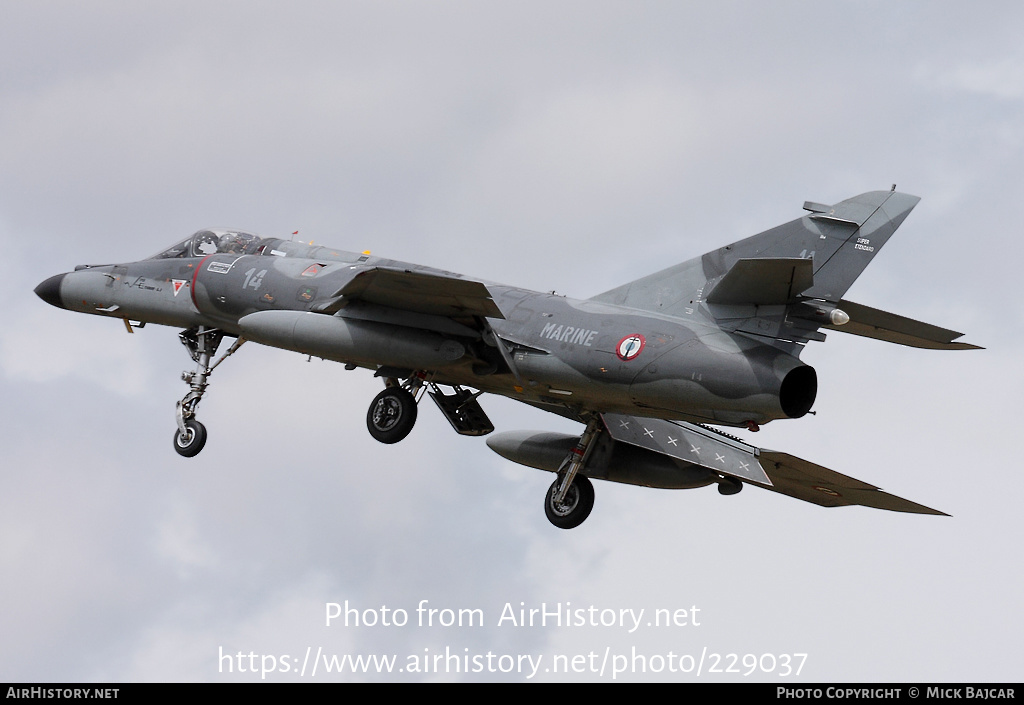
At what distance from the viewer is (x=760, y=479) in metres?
20.7

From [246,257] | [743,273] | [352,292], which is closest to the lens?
[743,273]

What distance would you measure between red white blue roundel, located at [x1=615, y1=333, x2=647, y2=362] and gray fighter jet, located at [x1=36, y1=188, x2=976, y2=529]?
32 mm

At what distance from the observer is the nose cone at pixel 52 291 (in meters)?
22.4

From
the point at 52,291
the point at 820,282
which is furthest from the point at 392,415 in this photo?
the point at 52,291

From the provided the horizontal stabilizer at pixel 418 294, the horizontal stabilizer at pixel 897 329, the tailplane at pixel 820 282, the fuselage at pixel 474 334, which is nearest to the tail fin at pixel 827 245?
the tailplane at pixel 820 282

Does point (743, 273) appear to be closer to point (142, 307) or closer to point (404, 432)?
point (404, 432)

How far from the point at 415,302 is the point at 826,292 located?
5452mm

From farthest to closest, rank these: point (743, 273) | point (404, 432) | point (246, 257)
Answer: point (246, 257) → point (404, 432) → point (743, 273)

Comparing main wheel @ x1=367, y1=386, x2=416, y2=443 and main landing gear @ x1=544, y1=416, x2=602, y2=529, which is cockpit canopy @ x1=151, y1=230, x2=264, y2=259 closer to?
main wheel @ x1=367, y1=386, x2=416, y2=443

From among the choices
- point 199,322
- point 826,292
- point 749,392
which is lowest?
point 199,322

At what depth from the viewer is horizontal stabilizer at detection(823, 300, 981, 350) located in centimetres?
1664

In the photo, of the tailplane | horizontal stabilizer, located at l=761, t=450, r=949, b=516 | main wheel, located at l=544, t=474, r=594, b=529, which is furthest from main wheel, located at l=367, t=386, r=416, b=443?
horizontal stabilizer, located at l=761, t=450, r=949, b=516

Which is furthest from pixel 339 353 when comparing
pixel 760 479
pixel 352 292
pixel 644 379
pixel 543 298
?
pixel 760 479

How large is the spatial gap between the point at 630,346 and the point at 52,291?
1044 centimetres
